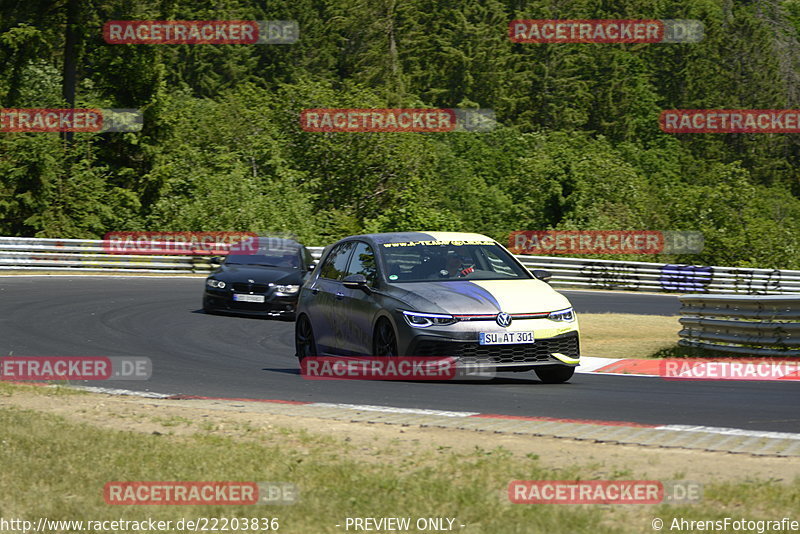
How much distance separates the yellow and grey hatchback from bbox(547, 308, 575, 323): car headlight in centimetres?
1

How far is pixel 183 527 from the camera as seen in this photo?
6137 millimetres

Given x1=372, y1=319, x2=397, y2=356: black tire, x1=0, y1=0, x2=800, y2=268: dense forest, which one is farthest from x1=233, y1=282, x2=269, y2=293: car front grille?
x1=0, y1=0, x2=800, y2=268: dense forest

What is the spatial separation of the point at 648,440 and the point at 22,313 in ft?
48.3

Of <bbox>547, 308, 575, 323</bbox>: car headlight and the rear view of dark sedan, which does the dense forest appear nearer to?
the rear view of dark sedan

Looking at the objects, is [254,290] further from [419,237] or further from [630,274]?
[630,274]

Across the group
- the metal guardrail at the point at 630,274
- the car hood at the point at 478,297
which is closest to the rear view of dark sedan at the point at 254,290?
the car hood at the point at 478,297

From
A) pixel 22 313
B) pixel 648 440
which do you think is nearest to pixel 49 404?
pixel 648 440

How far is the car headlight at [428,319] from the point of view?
11.3 meters

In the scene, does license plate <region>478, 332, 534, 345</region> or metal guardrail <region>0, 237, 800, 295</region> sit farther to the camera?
metal guardrail <region>0, 237, 800, 295</region>

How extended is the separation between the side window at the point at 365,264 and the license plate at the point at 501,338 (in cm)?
158

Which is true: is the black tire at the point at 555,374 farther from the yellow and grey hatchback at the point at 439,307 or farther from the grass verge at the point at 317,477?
the grass verge at the point at 317,477

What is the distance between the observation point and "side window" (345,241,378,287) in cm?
1248

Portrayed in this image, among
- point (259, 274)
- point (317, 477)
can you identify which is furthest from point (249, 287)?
point (317, 477)

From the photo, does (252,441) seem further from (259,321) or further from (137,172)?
(137,172)
